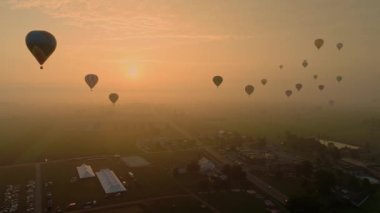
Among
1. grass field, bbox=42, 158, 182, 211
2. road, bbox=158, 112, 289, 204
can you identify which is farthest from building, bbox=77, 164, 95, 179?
road, bbox=158, 112, 289, 204

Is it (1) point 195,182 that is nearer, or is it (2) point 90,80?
(1) point 195,182

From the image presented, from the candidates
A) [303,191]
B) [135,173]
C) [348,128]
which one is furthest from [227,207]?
[348,128]

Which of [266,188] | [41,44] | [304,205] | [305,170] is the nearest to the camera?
[304,205]

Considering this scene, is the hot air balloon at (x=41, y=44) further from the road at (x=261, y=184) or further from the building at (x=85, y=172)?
the road at (x=261, y=184)

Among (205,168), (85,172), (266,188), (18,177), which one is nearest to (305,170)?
(266,188)

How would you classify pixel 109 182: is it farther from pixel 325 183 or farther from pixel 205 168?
pixel 325 183

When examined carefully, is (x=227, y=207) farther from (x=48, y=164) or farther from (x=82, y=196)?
(x=48, y=164)
